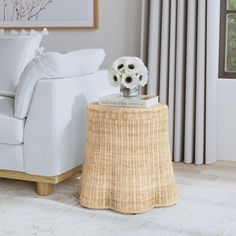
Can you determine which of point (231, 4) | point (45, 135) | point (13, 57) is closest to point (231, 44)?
point (231, 4)

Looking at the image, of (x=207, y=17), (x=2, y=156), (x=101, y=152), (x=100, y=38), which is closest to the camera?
(x=101, y=152)

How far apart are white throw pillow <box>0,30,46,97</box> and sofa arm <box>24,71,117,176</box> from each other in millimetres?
554

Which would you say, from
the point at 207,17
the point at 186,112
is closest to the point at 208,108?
the point at 186,112

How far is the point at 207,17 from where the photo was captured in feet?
12.2

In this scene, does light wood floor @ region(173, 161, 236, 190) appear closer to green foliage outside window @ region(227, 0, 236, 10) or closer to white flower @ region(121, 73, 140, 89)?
white flower @ region(121, 73, 140, 89)

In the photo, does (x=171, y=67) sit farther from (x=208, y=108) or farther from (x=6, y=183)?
(x=6, y=183)

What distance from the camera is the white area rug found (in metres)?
2.53

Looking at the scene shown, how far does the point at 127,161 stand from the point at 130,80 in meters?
0.47

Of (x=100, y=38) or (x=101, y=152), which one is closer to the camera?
(x=101, y=152)

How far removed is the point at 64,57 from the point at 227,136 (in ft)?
5.09

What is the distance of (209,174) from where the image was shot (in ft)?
11.9

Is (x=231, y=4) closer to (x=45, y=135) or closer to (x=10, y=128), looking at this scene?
(x=45, y=135)

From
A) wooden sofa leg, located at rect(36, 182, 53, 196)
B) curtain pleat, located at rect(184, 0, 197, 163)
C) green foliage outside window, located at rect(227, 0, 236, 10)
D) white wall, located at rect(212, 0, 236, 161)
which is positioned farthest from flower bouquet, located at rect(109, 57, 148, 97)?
green foliage outside window, located at rect(227, 0, 236, 10)

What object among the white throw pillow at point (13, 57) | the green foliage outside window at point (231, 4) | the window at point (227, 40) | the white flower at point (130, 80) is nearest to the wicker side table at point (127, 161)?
the white flower at point (130, 80)
